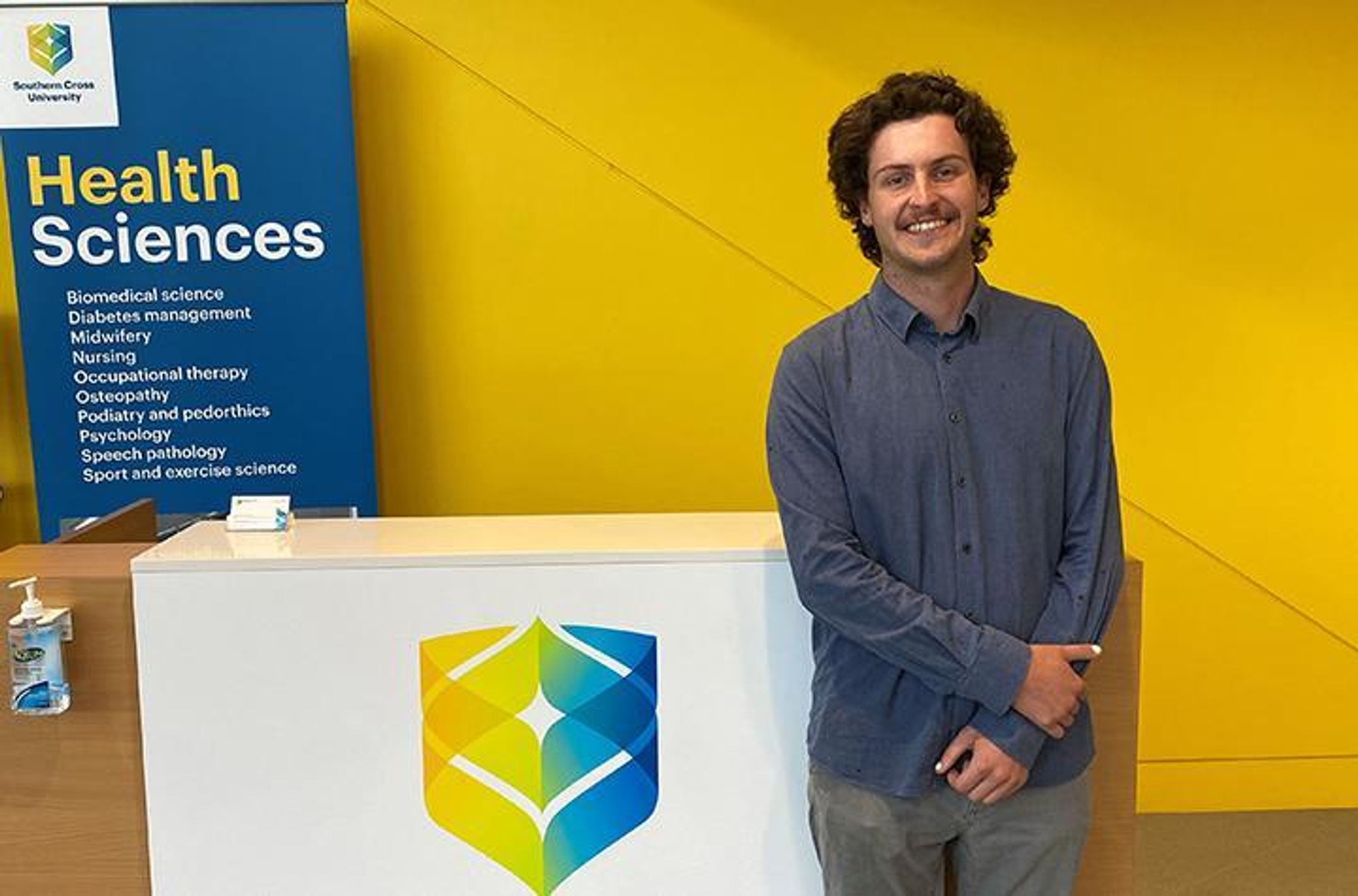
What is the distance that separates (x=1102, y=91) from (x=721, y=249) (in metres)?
1.12

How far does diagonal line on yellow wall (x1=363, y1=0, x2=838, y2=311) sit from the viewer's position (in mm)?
3188

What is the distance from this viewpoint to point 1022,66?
10.7 ft

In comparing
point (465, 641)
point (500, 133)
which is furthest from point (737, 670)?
point (500, 133)

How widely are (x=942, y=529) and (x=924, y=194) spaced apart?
43 cm

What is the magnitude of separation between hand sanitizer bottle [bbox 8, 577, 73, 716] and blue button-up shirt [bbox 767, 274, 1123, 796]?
109 cm

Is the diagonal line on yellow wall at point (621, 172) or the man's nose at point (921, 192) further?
the diagonal line on yellow wall at point (621, 172)

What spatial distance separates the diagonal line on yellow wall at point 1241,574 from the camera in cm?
343

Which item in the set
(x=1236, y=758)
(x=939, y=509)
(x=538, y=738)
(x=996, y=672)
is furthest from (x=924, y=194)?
(x=1236, y=758)

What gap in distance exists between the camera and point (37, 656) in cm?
176

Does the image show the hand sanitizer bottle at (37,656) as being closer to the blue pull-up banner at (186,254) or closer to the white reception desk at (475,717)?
the white reception desk at (475,717)

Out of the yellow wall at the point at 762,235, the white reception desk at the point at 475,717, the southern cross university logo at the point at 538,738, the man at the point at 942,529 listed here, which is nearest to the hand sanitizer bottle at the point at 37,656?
the white reception desk at the point at 475,717

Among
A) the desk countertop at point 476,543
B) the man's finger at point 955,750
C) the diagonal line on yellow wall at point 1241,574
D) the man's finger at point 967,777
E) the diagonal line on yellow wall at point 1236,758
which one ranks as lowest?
the diagonal line on yellow wall at point 1236,758

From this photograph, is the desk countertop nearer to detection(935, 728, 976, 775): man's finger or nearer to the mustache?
detection(935, 728, 976, 775): man's finger

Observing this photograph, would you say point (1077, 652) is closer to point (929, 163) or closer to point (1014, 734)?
point (1014, 734)
